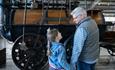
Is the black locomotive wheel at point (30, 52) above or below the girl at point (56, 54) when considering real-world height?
below

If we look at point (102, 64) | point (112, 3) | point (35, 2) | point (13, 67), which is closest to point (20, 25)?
point (35, 2)

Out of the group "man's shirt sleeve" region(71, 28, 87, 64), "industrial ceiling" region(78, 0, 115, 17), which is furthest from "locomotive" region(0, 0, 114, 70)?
"man's shirt sleeve" region(71, 28, 87, 64)

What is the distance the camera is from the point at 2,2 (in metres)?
7.62

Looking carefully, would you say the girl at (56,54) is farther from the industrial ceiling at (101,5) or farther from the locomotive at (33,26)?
the industrial ceiling at (101,5)

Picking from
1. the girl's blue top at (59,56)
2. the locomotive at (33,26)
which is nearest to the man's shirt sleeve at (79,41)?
the girl's blue top at (59,56)

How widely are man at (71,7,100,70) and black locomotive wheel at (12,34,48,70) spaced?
2.72 metres

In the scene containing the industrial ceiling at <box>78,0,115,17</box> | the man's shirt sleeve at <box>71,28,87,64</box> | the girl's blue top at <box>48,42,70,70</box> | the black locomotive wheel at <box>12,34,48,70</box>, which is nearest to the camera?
the girl's blue top at <box>48,42,70,70</box>

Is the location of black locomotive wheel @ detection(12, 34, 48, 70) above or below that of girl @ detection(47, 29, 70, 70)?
below

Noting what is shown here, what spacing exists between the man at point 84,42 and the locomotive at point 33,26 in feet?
8.68

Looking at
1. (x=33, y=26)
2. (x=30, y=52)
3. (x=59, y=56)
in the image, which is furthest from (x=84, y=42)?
(x=33, y=26)

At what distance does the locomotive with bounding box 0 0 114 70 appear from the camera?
23.8ft

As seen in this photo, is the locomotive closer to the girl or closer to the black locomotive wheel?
the black locomotive wheel

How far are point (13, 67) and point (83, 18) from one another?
3983mm

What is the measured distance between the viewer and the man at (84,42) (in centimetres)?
438
